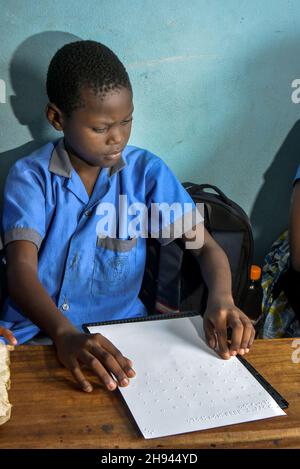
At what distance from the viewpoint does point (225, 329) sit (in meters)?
0.95

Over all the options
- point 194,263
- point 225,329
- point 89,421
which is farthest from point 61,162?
point 89,421

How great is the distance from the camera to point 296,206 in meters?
1.36

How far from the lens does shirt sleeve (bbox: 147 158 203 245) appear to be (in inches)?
49.1

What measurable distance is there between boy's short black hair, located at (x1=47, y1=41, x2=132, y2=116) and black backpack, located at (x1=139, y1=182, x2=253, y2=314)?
0.38 meters

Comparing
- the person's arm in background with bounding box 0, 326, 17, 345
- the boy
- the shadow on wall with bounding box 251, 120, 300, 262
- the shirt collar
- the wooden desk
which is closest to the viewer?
the wooden desk

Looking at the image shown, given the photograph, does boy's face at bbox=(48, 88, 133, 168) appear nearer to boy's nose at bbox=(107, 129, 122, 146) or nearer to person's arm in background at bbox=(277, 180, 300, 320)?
boy's nose at bbox=(107, 129, 122, 146)

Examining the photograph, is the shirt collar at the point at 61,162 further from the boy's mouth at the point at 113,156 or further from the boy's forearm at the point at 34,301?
the boy's forearm at the point at 34,301

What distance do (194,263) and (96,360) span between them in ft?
1.80

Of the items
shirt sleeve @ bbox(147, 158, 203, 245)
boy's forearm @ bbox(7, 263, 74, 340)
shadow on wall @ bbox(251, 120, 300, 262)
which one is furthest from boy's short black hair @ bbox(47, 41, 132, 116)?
shadow on wall @ bbox(251, 120, 300, 262)

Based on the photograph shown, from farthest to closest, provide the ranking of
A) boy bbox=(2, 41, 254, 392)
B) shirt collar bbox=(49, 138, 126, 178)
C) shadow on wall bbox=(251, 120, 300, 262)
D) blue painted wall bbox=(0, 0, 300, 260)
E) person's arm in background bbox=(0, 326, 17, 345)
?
shadow on wall bbox=(251, 120, 300, 262), blue painted wall bbox=(0, 0, 300, 260), shirt collar bbox=(49, 138, 126, 178), boy bbox=(2, 41, 254, 392), person's arm in background bbox=(0, 326, 17, 345)

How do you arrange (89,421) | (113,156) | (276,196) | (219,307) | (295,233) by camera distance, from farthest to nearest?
(276,196) < (295,233) < (113,156) < (219,307) < (89,421)

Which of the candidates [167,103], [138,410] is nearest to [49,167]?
[167,103]

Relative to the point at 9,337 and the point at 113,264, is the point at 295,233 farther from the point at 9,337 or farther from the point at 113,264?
the point at 9,337

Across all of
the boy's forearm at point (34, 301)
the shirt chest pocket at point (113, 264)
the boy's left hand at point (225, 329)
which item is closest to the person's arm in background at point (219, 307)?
the boy's left hand at point (225, 329)
